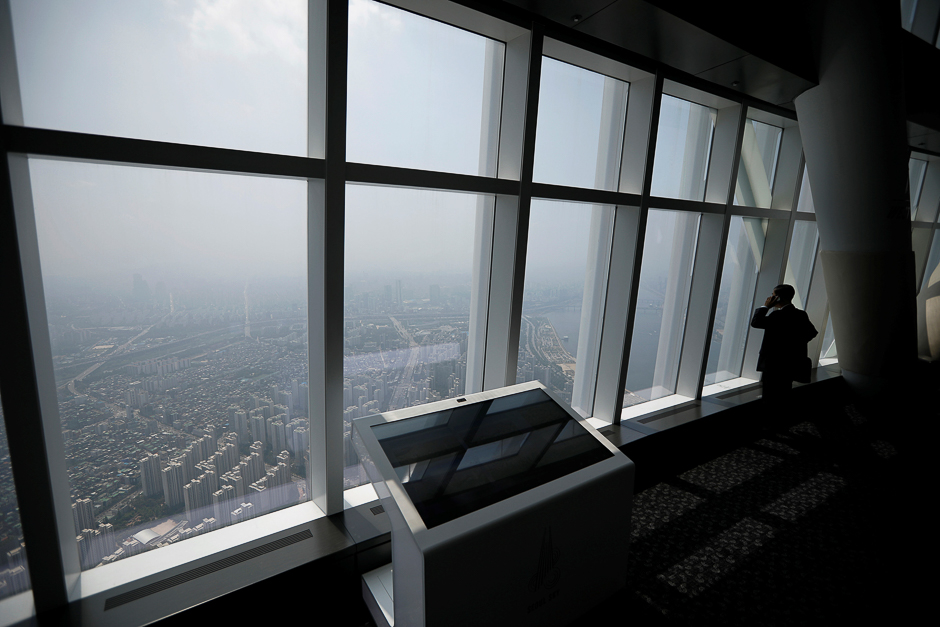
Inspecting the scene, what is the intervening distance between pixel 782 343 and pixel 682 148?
1.81m

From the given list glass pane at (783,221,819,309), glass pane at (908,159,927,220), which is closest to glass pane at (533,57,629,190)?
glass pane at (783,221,819,309)

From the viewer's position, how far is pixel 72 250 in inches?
63.3

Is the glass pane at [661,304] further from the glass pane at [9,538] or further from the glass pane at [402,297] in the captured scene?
the glass pane at [9,538]

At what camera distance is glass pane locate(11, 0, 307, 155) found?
58.9 inches

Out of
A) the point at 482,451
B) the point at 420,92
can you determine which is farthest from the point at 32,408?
the point at 420,92

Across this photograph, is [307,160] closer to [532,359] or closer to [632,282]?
[532,359]

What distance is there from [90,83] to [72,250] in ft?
2.02

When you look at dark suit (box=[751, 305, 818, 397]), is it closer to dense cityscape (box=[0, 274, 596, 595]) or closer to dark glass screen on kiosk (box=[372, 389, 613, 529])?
dark glass screen on kiosk (box=[372, 389, 613, 529])

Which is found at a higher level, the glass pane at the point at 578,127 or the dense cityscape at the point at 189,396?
the glass pane at the point at 578,127

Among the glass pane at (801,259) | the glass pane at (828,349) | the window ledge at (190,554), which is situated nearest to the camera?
the window ledge at (190,554)

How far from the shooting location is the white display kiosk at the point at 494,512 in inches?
54.5

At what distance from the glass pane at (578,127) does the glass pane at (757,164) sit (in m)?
1.52

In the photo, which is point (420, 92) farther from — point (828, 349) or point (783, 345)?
point (828, 349)

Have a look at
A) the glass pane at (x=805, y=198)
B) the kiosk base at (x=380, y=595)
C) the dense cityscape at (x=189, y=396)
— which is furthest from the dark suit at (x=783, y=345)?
the kiosk base at (x=380, y=595)
